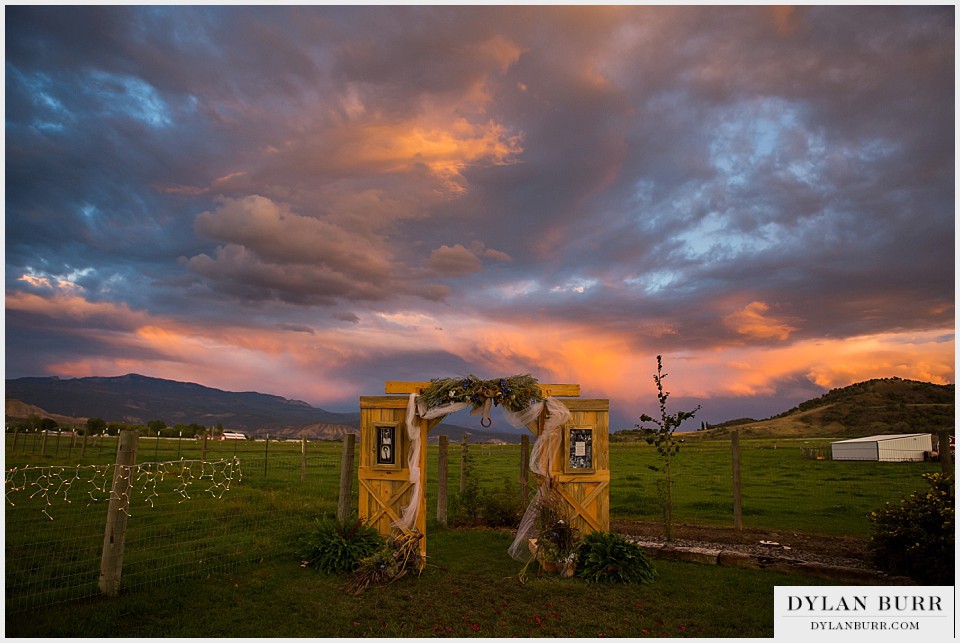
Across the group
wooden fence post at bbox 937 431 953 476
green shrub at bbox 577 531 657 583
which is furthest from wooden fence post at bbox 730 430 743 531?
green shrub at bbox 577 531 657 583

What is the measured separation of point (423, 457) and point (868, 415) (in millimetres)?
69126

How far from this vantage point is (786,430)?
6362 centimetres

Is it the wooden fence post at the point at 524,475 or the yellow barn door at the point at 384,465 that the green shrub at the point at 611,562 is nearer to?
the yellow barn door at the point at 384,465

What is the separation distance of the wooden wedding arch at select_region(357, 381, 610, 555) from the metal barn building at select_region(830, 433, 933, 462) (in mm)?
29708

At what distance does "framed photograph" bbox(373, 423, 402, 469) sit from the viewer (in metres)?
10.6

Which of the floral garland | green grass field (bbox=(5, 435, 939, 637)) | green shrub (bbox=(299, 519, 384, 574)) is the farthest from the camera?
the floral garland

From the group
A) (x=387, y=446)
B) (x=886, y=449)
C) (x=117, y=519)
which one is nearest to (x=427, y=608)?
(x=387, y=446)

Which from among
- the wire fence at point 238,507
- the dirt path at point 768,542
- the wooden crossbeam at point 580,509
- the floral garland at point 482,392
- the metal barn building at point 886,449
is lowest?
the dirt path at point 768,542

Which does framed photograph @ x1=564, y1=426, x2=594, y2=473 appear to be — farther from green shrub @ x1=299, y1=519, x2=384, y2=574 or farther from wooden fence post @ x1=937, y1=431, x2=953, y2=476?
wooden fence post @ x1=937, y1=431, x2=953, y2=476

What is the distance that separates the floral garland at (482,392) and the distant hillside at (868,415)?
50.7m

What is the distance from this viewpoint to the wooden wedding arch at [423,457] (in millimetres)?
10508

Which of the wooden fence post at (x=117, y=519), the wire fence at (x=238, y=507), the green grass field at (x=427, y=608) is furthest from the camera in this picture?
the wire fence at (x=238, y=507)

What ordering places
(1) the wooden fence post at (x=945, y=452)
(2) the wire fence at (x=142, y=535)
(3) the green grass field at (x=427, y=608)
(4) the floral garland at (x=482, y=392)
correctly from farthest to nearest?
(1) the wooden fence post at (x=945, y=452), (4) the floral garland at (x=482, y=392), (2) the wire fence at (x=142, y=535), (3) the green grass field at (x=427, y=608)

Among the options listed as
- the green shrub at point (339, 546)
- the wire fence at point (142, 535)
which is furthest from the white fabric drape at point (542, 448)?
the wire fence at point (142, 535)
